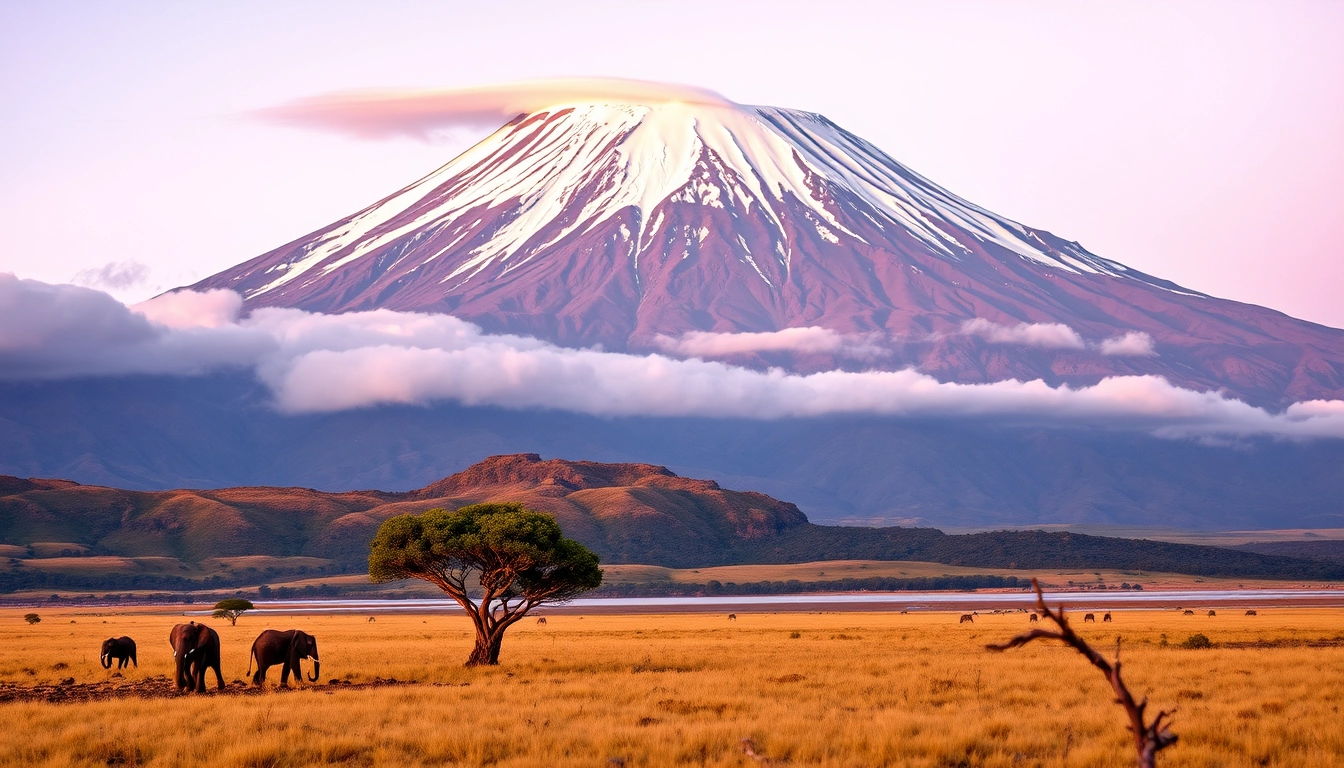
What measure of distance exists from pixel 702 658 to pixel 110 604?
11933 cm

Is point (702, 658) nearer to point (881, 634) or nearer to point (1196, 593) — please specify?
point (881, 634)

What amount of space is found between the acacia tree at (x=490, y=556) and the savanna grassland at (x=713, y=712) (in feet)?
6.35

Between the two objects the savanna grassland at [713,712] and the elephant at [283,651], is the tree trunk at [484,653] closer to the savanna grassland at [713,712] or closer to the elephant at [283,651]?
the savanna grassland at [713,712]

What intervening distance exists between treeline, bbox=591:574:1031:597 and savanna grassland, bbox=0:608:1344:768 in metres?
126

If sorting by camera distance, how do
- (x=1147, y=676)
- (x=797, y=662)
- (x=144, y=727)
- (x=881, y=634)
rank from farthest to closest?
(x=881, y=634), (x=797, y=662), (x=1147, y=676), (x=144, y=727)

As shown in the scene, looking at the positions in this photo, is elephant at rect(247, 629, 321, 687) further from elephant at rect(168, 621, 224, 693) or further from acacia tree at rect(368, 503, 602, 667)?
acacia tree at rect(368, 503, 602, 667)

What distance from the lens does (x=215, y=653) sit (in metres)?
30.4

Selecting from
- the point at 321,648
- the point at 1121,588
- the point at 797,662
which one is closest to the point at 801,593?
the point at 1121,588

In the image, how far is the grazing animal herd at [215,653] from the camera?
29.9 m

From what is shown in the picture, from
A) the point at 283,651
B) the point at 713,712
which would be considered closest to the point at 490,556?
the point at 283,651

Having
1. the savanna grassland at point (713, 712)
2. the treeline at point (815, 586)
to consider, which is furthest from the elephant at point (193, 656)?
the treeline at point (815, 586)

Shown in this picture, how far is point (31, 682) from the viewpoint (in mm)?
34781

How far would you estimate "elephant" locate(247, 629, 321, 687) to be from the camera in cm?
3197

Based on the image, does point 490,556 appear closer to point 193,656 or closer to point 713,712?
point 193,656
